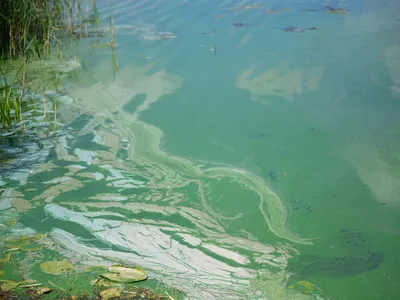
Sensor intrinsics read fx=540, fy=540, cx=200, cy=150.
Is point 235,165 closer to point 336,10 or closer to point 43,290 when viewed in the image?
point 43,290

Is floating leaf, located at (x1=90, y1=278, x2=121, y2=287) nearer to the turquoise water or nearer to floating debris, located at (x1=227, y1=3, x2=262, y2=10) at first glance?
the turquoise water

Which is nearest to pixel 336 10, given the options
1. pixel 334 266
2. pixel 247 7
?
pixel 247 7

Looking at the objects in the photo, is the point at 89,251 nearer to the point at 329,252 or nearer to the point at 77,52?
the point at 329,252

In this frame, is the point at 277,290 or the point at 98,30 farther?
the point at 98,30

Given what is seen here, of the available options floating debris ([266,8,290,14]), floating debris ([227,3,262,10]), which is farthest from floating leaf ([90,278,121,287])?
floating debris ([227,3,262,10])

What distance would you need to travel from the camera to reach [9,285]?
2020mm

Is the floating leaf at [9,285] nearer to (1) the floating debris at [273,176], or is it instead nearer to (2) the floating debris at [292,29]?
(1) the floating debris at [273,176]

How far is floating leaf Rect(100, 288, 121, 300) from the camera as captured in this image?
77.6 inches

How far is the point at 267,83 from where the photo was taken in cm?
410

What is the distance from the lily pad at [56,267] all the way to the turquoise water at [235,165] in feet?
0.20

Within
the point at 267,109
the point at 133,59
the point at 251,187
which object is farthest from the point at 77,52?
the point at 251,187

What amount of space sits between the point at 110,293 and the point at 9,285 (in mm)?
385

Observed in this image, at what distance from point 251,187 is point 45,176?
1.09 metres

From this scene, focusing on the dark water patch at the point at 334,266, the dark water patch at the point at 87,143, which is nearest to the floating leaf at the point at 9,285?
the dark water patch at the point at 334,266
